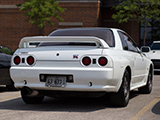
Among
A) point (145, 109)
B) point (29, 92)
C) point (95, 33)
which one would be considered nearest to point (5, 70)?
point (29, 92)

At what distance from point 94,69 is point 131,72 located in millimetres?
1427

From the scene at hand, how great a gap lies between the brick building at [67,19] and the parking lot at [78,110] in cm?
2636

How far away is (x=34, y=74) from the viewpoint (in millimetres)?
6504

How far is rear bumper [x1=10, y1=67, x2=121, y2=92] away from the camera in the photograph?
6230 mm

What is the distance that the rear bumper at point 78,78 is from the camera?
623 centimetres

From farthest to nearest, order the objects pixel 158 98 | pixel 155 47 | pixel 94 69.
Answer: pixel 155 47
pixel 158 98
pixel 94 69

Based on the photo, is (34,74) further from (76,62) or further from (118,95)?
(118,95)

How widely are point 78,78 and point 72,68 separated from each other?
202 mm

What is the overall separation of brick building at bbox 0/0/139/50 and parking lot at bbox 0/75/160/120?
26361 millimetres

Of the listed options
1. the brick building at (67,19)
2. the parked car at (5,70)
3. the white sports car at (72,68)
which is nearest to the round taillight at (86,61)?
the white sports car at (72,68)

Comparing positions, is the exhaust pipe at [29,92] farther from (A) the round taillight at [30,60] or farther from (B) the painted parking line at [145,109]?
(B) the painted parking line at [145,109]

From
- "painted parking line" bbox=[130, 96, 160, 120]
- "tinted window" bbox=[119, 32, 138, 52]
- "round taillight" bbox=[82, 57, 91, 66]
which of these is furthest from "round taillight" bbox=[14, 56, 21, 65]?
"painted parking line" bbox=[130, 96, 160, 120]

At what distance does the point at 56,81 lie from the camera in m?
6.45

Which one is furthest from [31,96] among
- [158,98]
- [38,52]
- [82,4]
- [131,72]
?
[82,4]
